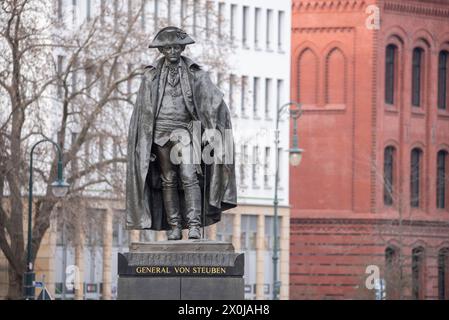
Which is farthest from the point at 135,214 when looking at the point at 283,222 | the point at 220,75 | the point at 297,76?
the point at 297,76

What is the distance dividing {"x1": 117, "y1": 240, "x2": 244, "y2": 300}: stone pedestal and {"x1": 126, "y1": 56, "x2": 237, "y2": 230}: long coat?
0.91 meters

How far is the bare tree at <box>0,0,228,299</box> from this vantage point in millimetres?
59375

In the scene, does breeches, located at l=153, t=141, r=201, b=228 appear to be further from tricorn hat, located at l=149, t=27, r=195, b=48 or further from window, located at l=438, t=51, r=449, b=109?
window, located at l=438, t=51, r=449, b=109

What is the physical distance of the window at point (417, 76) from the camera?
4227 inches

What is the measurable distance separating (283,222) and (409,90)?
10.5m

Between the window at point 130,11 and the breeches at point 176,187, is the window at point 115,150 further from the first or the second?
the breeches at point 176,187

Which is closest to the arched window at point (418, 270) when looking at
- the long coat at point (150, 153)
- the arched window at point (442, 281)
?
the arched window at point (442, 281)

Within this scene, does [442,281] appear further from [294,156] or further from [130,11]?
[130,11]

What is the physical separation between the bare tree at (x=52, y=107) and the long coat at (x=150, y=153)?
93.8ft

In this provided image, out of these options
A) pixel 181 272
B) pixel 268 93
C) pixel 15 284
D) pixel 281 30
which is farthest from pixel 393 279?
pixel 181 272

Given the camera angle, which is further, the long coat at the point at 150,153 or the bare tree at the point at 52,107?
the bare tree at the point at 52,107

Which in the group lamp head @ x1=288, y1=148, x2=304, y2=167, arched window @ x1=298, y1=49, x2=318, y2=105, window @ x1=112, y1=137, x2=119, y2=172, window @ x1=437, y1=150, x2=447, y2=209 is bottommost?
window @ x1=112, y1=137, x2=119, y2=172

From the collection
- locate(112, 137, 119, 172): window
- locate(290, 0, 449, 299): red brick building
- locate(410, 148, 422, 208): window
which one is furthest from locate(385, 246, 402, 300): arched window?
locate(112, 137, 119, 172): window
